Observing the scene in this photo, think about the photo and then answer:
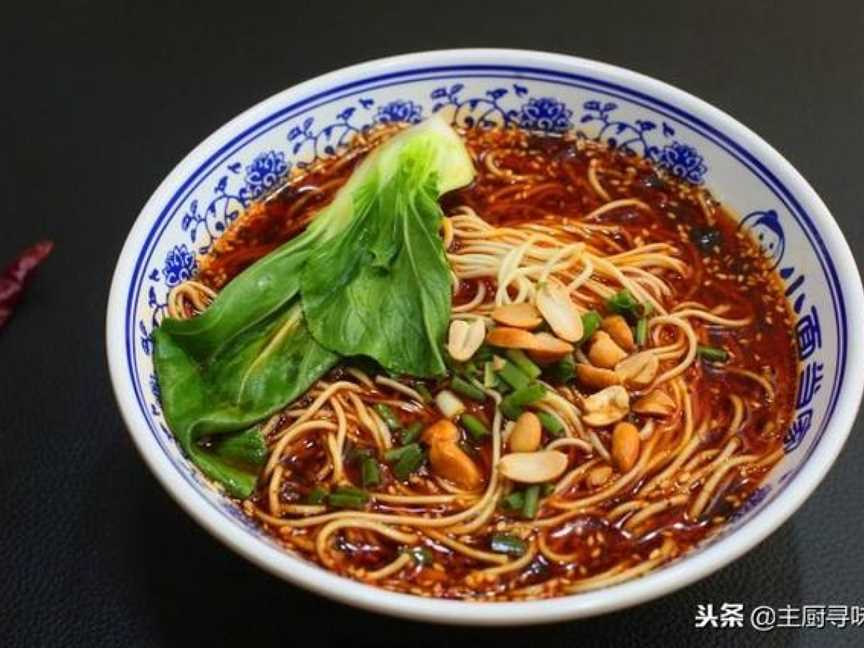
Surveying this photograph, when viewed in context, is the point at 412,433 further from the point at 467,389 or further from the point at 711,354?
the point at 711,354

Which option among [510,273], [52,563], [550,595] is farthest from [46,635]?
[510,273]

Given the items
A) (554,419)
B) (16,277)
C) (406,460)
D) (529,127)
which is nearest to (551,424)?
(554,419)

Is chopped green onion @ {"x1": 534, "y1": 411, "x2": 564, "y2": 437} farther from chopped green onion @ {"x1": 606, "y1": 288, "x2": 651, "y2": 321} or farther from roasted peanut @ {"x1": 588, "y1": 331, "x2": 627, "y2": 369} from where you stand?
chopped green onion @ {"x1": 606, "y1": 288, "x2": 651, "y2": 321}

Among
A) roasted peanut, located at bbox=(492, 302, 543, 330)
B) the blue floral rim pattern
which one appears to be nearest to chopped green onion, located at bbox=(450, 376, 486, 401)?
roasted peanut, located at bbox=(492, 302, 543, 330)

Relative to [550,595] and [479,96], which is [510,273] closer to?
[479,96]

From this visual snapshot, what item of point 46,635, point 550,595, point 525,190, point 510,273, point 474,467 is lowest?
point 46,635

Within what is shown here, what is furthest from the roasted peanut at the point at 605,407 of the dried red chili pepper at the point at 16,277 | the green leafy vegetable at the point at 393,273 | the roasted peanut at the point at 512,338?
the dried red chili pepper at the point at 16,277
